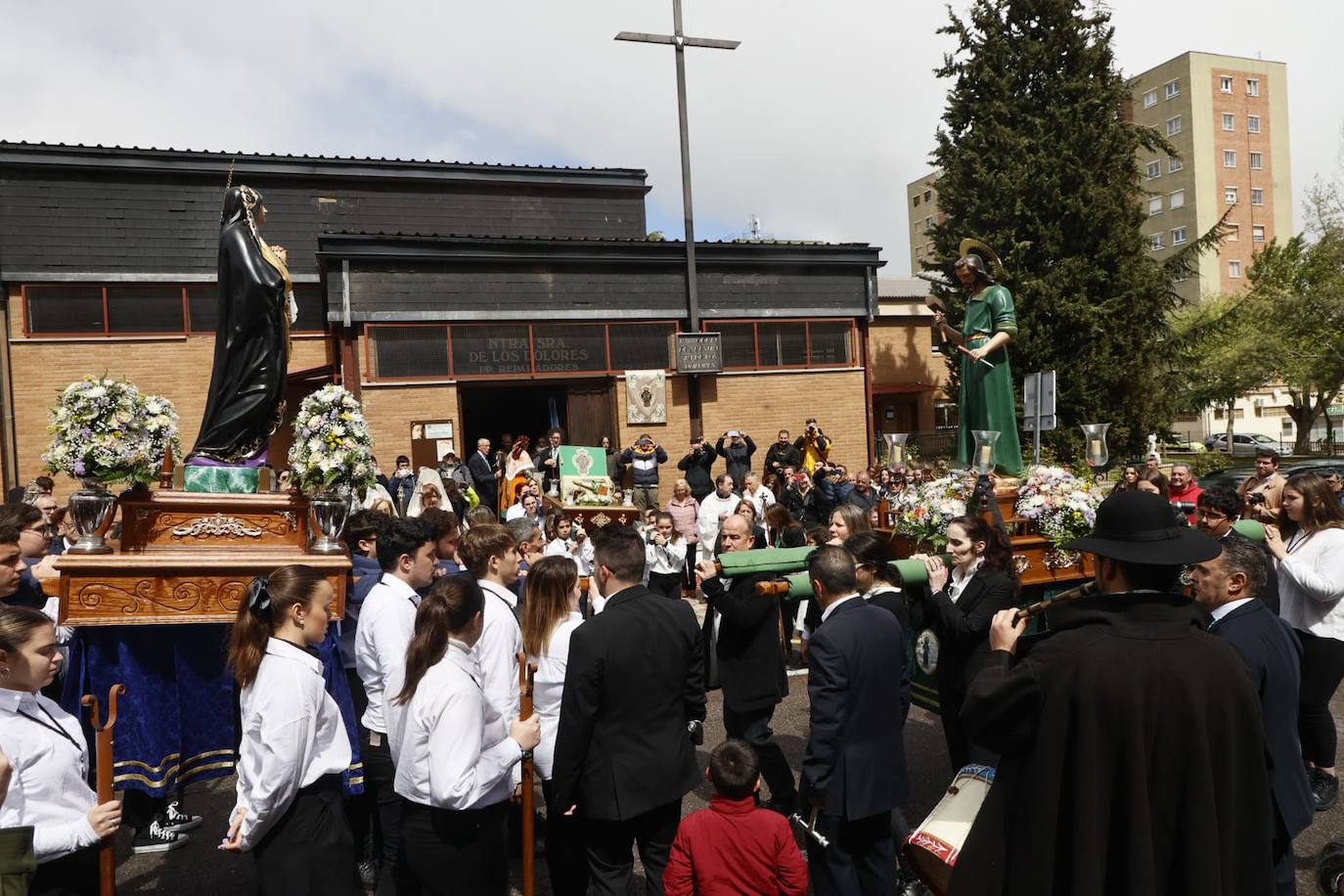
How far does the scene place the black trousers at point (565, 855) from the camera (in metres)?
4.23

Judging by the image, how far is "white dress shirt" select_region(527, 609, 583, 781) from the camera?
452 cm

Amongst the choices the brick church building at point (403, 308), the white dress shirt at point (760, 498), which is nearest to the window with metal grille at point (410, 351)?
the brick church building at point (403, 308)

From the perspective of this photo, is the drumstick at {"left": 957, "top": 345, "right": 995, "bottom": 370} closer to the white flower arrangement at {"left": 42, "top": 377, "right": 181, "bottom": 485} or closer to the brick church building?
the white flower arrangement at {"left": 42, "top": 377, "right": 181, "bottom": 485}

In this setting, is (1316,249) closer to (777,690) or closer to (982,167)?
(982,167)

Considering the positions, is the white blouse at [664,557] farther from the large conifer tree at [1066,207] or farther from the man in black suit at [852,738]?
the large conifer tree at [1066,207]

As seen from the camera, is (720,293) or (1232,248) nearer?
(720,293)

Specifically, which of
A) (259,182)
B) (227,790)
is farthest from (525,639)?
(259,182)

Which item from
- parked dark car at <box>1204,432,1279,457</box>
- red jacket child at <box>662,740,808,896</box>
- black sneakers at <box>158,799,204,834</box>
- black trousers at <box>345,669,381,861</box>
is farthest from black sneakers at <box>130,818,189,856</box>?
parked dark car at <box>1204,432,1279,457</box>

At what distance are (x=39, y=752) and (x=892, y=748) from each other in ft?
10.9

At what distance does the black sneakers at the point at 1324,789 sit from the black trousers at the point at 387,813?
5.19 m

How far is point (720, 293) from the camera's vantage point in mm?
20953

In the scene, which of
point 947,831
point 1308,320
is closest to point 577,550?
point 947,831

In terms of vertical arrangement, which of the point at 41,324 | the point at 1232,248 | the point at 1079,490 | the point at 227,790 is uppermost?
the point at 1232,248

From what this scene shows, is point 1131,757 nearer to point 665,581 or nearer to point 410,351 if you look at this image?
point 665,581
